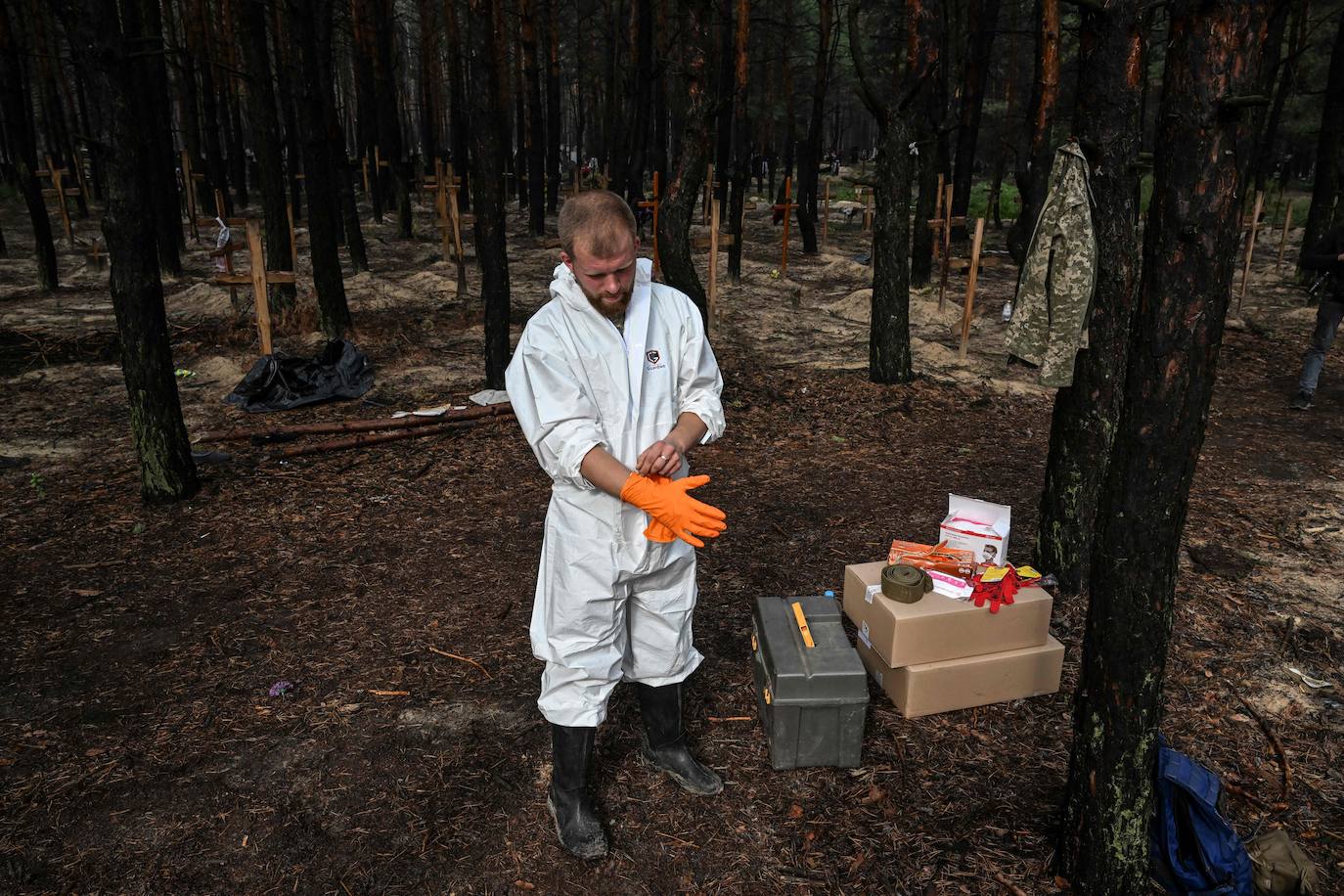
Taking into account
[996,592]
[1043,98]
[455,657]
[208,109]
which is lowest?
[455,657]

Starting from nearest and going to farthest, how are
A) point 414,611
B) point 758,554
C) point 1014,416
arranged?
point 414,611 → point 758,554 → point 1014,416

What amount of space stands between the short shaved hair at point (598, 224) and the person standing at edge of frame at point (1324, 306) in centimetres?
746

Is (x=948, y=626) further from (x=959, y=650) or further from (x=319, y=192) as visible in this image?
(x=319, y=192)

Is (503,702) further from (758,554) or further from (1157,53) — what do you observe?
(1157,53)

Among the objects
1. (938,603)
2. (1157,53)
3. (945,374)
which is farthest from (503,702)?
(1157,53)

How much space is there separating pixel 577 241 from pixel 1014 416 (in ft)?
22.0

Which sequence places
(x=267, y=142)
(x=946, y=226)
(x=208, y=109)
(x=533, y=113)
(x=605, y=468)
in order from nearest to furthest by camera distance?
1. (x=605, y=468)
2. (x=267, y=142)
3. (x=946, y=226)
4. (x=533, y=113)
5. (x=208, y=109)

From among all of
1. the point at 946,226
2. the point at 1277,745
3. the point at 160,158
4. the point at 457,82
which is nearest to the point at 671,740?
the point at 1277,745

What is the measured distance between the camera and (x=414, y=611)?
4512 millimetres

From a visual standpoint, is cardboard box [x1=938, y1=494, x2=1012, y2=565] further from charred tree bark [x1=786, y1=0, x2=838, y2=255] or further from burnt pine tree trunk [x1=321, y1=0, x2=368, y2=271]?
charred tree bark [x1=786, y1=0, x2=838, y2=255]

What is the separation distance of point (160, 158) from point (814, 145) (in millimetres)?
11852

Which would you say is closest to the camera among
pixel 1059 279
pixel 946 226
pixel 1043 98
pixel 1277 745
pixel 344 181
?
pixel 1277 745

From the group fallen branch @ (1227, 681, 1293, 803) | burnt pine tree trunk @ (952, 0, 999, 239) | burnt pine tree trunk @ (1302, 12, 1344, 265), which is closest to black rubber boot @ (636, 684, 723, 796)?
fallen branch @ (1227, 681, 1293, 803)

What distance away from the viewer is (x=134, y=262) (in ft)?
18.0
